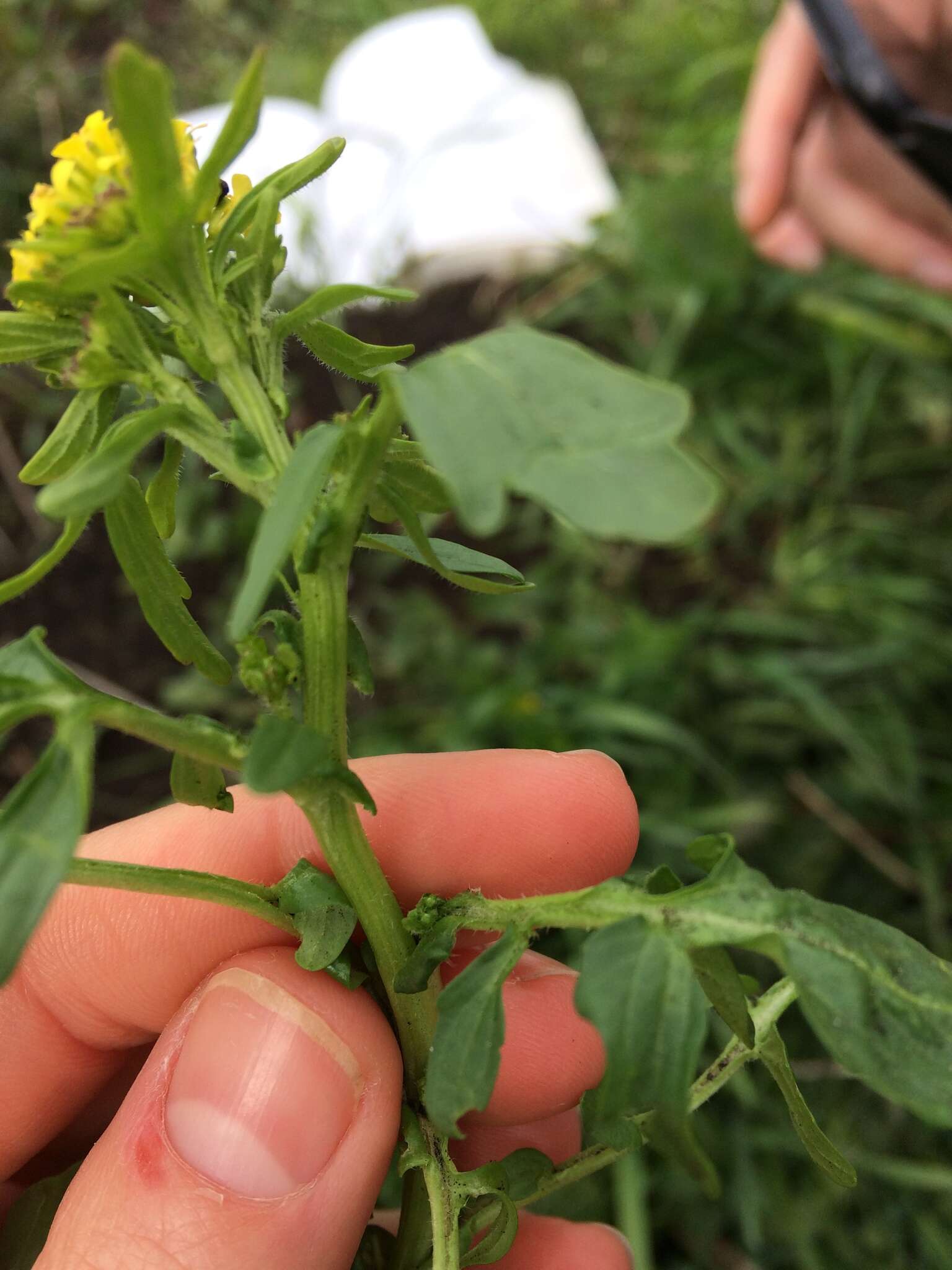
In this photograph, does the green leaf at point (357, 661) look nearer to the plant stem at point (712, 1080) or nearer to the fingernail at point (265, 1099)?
the fingernail at point (265, 1099)

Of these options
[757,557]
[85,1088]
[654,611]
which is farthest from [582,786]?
[757,557]

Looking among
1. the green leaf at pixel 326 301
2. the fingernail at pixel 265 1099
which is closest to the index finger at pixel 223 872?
the fingernail at pixel 265 1099

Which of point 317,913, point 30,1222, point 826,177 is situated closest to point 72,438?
point 317,913

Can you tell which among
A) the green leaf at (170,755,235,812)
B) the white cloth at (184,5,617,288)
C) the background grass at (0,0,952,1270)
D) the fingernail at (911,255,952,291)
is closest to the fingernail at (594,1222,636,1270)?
the background grass at (0,0,952,1270)

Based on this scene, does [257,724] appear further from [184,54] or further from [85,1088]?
[184,54]

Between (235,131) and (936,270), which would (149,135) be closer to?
(235,131)

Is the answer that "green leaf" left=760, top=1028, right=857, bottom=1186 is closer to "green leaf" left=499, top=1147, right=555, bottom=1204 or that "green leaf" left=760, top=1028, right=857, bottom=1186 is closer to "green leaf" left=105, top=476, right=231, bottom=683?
"green leaf" left=499, top=1147, right=555, bottom=1204
